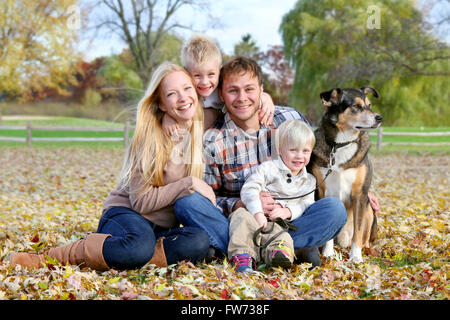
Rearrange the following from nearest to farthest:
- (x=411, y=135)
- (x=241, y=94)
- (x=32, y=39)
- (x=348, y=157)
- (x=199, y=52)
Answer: (x=241, y=94) < (x=199, y=52) < (x=348, y=157) < (x=411, y=135) < (x=32, y=39)

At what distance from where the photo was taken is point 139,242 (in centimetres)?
339

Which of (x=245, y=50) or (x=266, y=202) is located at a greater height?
(x=245, y=50)

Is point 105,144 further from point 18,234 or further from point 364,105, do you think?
point 364,105

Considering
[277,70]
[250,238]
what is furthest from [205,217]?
[277,70]

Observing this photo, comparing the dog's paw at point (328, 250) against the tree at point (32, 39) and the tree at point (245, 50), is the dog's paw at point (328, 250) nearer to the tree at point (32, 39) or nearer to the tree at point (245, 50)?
the tree at point (245, 50)

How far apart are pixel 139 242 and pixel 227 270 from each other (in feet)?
2.18

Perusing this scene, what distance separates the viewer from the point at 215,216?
356cm

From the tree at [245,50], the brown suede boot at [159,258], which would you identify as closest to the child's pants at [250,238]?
the brown suede boot at [159,258]

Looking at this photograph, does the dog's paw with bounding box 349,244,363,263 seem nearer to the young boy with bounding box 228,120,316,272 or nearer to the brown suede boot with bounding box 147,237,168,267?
the young boy with bounding box 228,120,316,272

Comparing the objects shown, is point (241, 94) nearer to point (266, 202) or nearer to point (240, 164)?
point (240, 164)

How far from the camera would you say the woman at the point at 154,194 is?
134 inches

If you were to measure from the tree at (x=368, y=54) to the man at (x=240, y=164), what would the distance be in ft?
43.5
